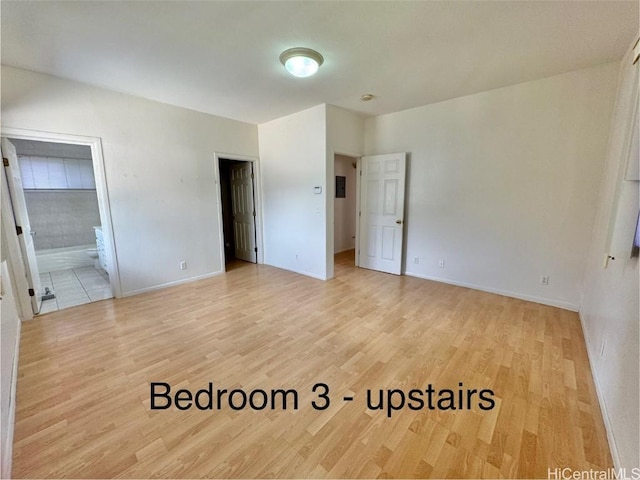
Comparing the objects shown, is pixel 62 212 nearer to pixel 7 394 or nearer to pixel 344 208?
pixel 7 394

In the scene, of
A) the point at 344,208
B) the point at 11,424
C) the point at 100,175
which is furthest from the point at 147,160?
the point at 344,208

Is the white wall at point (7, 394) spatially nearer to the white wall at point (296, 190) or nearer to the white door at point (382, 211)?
the white wall at point (296, 190)

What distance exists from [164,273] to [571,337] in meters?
5.01

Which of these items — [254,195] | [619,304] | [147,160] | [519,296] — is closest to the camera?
[619,304]

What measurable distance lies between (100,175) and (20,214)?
0.85 metres

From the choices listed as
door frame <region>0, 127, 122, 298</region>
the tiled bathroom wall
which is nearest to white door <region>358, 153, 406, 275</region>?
door frame <region>0, 127, 122, 298</region>

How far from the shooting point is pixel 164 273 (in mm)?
3939

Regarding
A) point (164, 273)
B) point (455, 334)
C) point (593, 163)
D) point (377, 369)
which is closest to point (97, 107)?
point (164, 273)

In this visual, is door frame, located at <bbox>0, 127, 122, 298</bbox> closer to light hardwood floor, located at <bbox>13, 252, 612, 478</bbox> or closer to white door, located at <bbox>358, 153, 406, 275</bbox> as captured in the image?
light hardwood floor, located at <bbox>13, 252, 612, 478</bbox>

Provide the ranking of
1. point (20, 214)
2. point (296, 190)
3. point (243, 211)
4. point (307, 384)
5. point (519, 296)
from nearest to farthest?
point (307, 384), point (20, 214), point (519, 296), point (296, 190), point (243, 211)

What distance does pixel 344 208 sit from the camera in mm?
6145

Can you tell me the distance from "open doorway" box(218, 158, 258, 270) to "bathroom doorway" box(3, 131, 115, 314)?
2232mm

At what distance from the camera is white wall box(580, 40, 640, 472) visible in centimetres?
130

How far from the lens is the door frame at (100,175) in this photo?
2.81 metres
